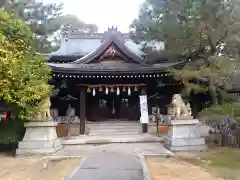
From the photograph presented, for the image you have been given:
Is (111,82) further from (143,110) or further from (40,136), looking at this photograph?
(40,136)

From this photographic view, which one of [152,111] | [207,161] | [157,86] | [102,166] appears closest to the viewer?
[102,166]

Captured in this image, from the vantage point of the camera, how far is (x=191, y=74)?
46.2ft

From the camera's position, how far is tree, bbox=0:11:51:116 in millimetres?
11375

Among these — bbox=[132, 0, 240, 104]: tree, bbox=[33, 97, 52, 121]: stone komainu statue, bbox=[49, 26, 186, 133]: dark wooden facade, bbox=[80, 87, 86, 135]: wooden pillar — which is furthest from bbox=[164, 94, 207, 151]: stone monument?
bbox=[33, 97, 52, 121]: stone komainu statue

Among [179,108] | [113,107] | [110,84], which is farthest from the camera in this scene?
[113,107]

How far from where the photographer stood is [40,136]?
13.7m

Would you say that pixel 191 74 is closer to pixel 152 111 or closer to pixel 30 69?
pixel 152 111

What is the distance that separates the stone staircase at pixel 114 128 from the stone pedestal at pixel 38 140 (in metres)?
4.40

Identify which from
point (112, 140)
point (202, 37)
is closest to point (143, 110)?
point (112, 140)

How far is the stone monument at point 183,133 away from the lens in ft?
44.4

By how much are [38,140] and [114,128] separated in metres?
5.89

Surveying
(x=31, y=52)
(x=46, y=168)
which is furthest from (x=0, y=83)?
(x=46, y=168)

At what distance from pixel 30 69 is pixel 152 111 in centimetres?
919

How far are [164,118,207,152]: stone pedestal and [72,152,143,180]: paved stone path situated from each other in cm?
272
